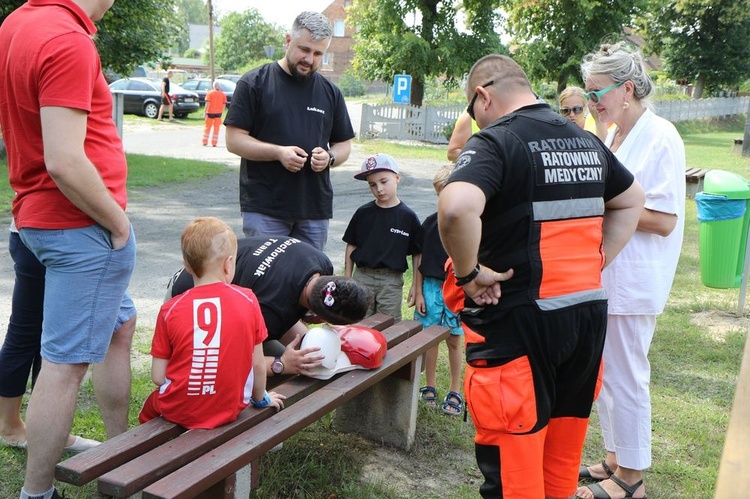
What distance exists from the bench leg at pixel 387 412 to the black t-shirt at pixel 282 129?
1091 mm

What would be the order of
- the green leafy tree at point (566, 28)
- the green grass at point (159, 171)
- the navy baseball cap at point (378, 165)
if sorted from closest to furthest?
the navy baseball cap at point (378, 165), the green grass at point (159, 171), the green leafy tree at point (566, 28)

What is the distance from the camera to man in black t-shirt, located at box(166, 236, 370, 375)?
3.29m

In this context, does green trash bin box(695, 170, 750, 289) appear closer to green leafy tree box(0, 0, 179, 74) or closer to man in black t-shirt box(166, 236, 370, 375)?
man in black t-shirt box(166, 236, 370, 375)

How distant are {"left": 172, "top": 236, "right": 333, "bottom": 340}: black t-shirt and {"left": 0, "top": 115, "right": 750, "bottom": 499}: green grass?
79 cm

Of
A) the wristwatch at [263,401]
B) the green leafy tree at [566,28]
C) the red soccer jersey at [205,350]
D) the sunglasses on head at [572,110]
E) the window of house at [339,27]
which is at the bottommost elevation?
the wristwatch at [263,401]

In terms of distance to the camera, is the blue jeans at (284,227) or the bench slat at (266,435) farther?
the blue jeans at (284,227)

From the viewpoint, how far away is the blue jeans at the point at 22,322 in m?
3.27

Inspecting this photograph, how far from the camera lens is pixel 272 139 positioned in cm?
440

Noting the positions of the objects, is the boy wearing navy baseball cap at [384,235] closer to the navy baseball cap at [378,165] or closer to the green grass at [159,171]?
the navy baseball cap at [378,165]

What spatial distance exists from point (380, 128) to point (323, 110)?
20.7 metres

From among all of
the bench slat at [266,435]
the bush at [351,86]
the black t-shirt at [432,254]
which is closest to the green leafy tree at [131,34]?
the black t-shirt at [432,254]

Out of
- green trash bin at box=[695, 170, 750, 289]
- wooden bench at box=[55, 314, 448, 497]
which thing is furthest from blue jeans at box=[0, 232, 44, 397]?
green trash bin at box=[695, 170, 750, 289]

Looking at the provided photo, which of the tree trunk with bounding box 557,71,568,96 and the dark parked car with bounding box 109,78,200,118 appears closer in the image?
the dark parked car with bounding box 109,78,200,118

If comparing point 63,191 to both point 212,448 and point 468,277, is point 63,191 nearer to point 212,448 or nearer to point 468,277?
point 212,448
